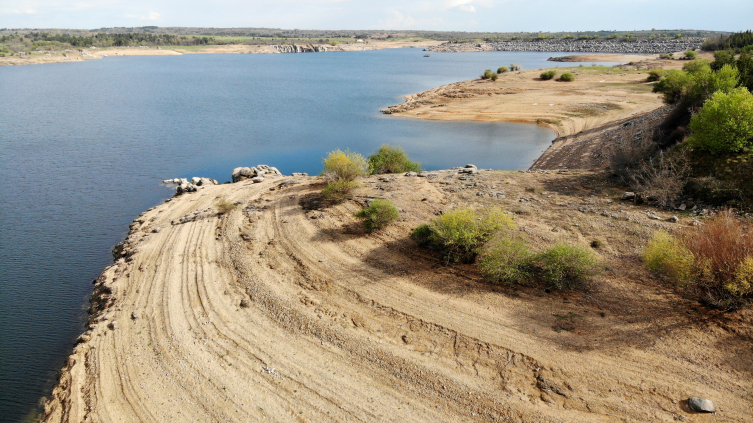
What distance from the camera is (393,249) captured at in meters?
15.0

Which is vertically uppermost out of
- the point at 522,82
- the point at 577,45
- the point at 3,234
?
the point at 577,45

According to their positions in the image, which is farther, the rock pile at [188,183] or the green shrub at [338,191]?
the rock pile at [188,183]

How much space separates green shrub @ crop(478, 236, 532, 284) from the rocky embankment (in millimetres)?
122166

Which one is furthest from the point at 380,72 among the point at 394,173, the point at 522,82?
the point at 394,173

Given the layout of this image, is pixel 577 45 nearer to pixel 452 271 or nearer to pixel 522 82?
pixel 522 82

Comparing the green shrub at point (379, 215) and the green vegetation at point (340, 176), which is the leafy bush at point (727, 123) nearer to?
the green shrub at point (379, 215)

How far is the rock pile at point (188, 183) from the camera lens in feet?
81.8

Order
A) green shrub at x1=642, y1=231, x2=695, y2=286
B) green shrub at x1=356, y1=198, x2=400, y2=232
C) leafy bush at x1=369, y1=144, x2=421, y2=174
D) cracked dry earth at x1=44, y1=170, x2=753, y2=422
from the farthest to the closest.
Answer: leafy bush at x1=369, y1=144, x2=421, y2=174 → green shrub at x1=356, y1=198, x2=400, y2=232 → green shrub at x1=642, y1=231, x2=695, y2=286 → cracked dry earth at x1=44, y1=170, x2=753, y2=422

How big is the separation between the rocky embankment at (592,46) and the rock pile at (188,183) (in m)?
121

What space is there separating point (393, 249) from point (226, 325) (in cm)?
601

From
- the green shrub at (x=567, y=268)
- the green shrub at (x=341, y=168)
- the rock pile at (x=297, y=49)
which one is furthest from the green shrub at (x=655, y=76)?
the rock pile at (x=297, y=49)

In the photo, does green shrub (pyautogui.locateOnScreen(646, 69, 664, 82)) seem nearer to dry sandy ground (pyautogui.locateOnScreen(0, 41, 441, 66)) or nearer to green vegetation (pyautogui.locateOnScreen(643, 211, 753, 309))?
green vegetation (pyautogui.locateOnScreen(643, 211, 753, 309))

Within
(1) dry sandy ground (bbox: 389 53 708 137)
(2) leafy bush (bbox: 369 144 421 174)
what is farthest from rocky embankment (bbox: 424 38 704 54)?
(2) leafy bush (bbox: 369 144 421 174)

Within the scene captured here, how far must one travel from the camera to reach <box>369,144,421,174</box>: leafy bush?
986 inches
